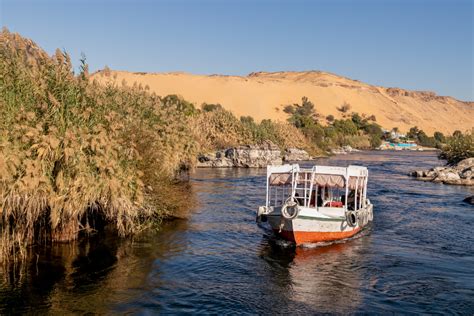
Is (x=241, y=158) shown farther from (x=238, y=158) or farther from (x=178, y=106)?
(x=178, y=106)

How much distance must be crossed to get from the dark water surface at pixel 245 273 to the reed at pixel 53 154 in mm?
1145

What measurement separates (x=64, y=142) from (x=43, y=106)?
1448mm

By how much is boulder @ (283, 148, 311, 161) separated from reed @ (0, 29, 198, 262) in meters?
43.9

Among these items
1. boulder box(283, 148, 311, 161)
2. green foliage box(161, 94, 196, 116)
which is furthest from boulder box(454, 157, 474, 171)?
green foliage box(161, 94, 196, 116)

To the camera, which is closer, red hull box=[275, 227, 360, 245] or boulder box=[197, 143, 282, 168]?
red hull box=[275, 227, 360, 245]

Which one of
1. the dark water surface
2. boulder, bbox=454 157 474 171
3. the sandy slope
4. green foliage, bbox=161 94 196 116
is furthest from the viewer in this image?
the sandy slope

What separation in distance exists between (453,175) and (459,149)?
445 inches

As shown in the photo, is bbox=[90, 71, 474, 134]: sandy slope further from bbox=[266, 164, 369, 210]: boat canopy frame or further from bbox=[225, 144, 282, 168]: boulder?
bbox=[266, 164, 369, 210]: boat canopy frame

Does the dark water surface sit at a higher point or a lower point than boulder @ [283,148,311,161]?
lower

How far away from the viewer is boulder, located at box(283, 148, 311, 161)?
62.0m

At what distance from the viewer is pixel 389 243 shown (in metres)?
20.3

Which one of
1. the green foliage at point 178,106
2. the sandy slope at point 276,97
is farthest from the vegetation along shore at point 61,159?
the sandy slope at point 276,97

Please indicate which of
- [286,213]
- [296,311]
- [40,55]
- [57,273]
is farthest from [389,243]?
[40,55]

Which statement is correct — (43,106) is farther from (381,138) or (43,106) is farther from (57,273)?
(381,138)
